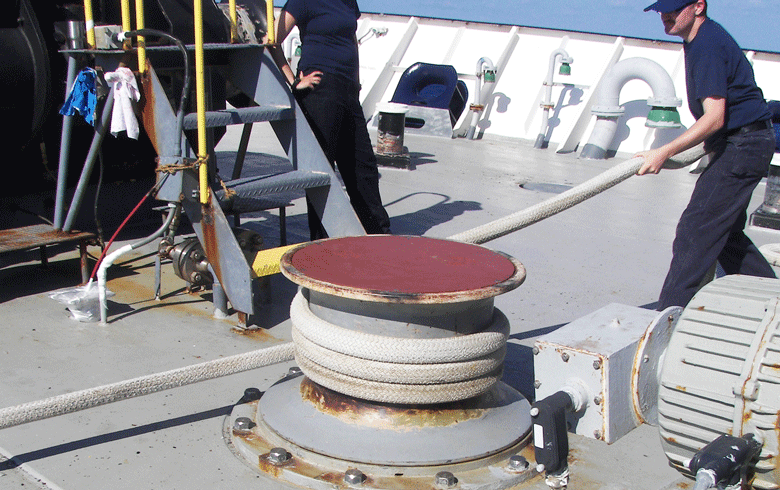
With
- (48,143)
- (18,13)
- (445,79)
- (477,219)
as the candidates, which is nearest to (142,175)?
(48,143)

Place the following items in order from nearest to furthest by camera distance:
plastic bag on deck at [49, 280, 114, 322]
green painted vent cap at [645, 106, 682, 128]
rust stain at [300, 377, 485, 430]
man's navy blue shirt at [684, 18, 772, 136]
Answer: rust stain at [300, 377, 485, 430] < man's navy blue shirt at [684, 18, 772, 136] < plastic bag on deck at [49, 280, 114, 322] < green painted vent cap at [645, 106, 682, 128]

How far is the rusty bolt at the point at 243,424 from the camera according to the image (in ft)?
8.23

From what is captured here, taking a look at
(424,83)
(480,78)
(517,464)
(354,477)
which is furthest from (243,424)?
(424,83)

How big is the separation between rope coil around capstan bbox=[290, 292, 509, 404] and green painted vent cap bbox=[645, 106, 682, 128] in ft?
20.8

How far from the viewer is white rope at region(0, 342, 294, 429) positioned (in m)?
2.15

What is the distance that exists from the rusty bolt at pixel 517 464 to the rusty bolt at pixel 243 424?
2.68ft

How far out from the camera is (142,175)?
16.6ft

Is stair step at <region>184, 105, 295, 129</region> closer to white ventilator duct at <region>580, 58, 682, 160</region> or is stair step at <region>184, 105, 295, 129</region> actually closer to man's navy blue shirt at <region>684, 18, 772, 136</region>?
man's navy blue shirt at <region>684, 18, 772, 136</region>

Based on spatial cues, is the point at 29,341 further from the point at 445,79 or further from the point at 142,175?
the point at 445,79

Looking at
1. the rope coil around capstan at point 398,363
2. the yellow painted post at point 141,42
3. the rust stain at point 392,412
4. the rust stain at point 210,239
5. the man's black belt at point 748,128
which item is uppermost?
the yellow painted post at point 141,42

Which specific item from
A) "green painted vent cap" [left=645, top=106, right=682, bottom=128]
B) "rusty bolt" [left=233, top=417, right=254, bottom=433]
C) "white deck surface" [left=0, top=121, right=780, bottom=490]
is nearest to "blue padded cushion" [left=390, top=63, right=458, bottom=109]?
"green painted vent cap" [left=645, top=106, right=682, bottom=128]

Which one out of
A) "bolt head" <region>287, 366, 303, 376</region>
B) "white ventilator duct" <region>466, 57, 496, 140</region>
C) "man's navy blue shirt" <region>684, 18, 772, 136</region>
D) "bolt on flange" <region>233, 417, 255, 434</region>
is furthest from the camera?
"white ventilator duct" <region>466, 57, 496, 140</region>

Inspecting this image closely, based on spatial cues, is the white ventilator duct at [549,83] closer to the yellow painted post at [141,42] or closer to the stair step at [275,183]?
the stair step at [275,183]

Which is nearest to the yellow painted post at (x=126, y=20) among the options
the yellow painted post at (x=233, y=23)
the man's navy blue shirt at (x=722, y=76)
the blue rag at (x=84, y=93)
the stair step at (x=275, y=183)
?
the blue rag at (x=84, y=93)
